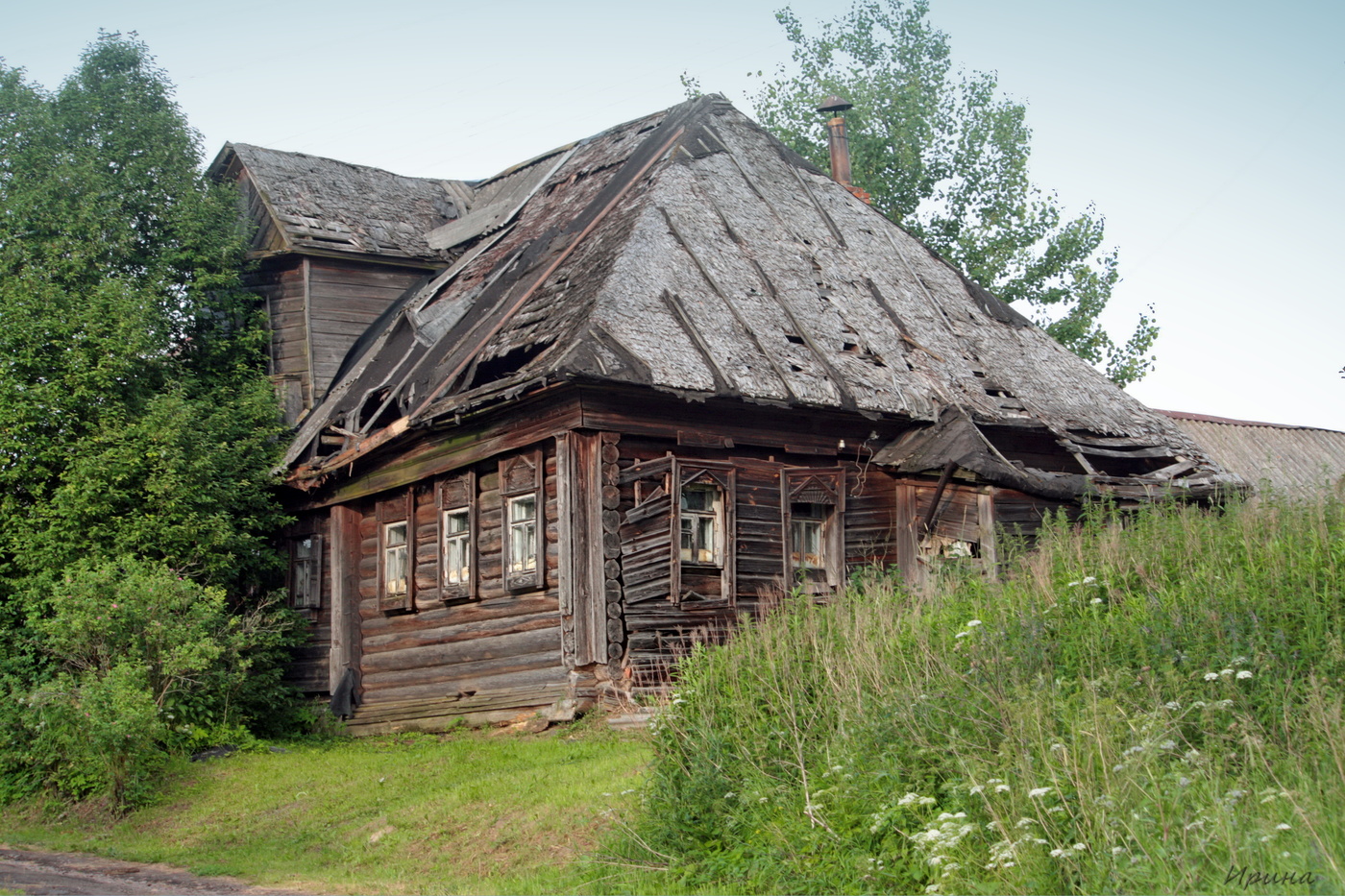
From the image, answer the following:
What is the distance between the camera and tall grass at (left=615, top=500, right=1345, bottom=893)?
5465 millimetres

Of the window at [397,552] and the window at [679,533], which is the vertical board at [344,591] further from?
the window at [679,533]

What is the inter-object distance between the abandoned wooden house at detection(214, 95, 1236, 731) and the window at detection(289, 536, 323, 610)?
5 centimetres

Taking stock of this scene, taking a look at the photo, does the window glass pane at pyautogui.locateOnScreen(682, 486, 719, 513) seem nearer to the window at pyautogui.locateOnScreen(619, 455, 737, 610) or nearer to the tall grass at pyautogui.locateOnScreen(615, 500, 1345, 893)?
the window at pyautogui.locateOnScreen(619, 455, 737, 610)

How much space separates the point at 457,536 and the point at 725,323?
4123mm

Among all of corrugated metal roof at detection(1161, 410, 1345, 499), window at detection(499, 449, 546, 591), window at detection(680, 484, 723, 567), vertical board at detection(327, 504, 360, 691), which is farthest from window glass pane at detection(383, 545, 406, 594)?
corrugated metal roof at detection(1161, 410, 1345, 499)

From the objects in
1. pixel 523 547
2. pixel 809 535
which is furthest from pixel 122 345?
pixel 809 535

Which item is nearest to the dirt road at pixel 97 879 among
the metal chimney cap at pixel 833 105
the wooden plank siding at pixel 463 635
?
the wooden plank siding at pixel 463 635

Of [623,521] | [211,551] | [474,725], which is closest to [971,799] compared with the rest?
[623,521]

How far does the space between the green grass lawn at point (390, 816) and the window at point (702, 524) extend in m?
2.43

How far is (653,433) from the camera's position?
13555 millimetres

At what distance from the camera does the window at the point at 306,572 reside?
699 inches

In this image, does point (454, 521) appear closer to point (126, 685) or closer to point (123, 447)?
point (123, 447)

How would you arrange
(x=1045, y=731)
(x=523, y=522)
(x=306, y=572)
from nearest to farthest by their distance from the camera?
(x=1045, y=731) < (x=523, y=522) < (x=306, y=572)

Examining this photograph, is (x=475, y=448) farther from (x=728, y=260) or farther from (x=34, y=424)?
(x=34, y=424)
